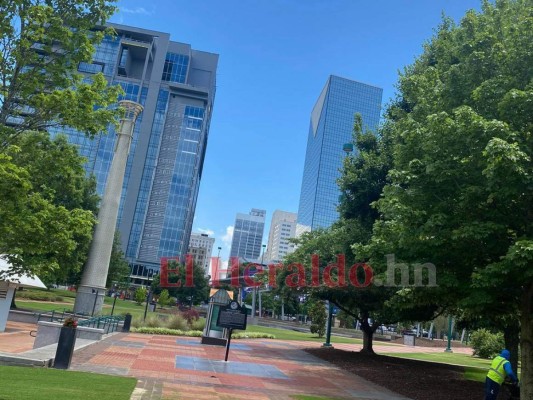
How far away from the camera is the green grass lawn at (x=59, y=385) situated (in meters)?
8.08

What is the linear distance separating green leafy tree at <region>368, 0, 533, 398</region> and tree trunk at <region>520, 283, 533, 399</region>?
0.07ft

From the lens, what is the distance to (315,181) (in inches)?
5802

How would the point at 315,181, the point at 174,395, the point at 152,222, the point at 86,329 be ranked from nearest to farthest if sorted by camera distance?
the point at 174,395 < the point at 86,329 < the point at 152,222 < the point at 315,181

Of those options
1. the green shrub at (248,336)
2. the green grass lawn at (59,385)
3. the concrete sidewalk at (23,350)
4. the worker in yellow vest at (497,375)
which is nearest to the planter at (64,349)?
the concrete sidewalk at (23,350)

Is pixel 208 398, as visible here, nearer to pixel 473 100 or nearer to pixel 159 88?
pixel 473 100

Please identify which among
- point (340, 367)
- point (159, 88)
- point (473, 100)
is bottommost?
point (340, 367)

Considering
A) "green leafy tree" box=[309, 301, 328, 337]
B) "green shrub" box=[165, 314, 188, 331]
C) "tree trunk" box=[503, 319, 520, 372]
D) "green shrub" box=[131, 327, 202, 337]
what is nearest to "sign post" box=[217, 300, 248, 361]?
"tree trunk" box=[503, 319, 520, 372]

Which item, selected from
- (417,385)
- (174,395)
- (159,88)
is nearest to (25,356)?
(174,395)

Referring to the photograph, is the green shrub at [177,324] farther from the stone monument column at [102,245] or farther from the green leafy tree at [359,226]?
the green leafy tree at [359,226]

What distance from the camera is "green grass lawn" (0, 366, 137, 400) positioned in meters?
8.08

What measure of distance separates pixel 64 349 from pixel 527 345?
11371 millimetres

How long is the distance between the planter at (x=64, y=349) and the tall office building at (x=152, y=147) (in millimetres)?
105199

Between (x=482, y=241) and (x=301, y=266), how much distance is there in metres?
14.8

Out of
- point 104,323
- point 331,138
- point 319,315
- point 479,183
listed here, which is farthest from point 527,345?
point 331,138
